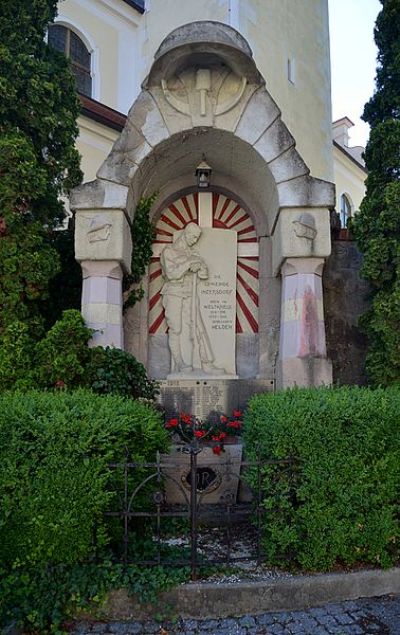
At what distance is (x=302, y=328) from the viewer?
641 centimetres

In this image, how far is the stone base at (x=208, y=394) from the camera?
7.07 meters

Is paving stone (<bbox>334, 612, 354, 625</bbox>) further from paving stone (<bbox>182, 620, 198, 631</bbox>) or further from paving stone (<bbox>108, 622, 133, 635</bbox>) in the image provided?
paving stone (<bbox>108, 622, 133, 635</bbox>)

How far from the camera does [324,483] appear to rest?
3.93 meters

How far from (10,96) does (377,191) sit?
4654 millimetres

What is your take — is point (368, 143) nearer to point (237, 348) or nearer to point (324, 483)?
point (237, 348)

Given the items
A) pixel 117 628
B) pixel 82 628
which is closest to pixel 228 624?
pixel 117 628

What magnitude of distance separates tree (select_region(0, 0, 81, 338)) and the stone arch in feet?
1.65

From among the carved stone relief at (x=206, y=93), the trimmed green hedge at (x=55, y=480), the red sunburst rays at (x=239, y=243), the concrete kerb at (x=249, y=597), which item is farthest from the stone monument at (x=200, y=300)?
the concrete kerb at (x=249, y=597)

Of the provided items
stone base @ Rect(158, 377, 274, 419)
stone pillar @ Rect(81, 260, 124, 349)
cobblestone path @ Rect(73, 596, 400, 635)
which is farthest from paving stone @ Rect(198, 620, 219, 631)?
stone base @ Rect(158, 377, 274, 419)

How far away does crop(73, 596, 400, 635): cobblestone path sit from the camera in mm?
3459

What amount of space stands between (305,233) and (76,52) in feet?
49.4

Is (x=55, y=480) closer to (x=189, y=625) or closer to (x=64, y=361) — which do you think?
(x=189, y=625)

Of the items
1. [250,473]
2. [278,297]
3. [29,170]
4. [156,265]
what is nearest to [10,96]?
[29,170]

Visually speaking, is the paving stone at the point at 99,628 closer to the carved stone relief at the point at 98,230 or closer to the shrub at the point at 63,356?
the shrub at the point at 63,356
